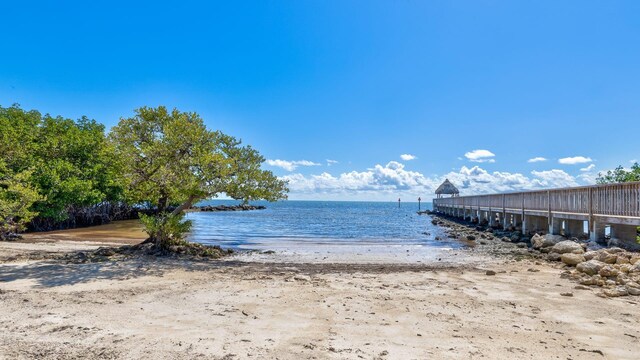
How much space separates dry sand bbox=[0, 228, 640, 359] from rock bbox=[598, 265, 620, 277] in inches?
36.8

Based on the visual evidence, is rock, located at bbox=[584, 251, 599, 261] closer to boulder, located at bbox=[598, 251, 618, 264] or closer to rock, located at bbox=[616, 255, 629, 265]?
boulder, located at bbox=[598, 251, 618, 264]

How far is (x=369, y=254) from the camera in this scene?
17406 mm

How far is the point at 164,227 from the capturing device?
45.5 feet

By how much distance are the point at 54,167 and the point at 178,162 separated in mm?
17824

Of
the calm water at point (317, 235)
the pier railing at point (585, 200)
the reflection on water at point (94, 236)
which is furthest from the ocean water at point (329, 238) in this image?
the pier railing at point (585, 200)

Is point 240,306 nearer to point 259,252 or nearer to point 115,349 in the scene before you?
point 115,349

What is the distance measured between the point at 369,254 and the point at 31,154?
2214 centimetres

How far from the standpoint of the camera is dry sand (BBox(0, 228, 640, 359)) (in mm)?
4910

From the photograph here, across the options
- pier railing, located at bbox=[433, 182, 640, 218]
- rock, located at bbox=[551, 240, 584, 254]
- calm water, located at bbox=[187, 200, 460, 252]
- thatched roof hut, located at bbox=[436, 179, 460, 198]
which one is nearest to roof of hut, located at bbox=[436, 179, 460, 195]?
thatched roof hut, located at bbox=[436, 179, 460, 198]

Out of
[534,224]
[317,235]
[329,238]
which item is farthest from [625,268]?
[317,235]

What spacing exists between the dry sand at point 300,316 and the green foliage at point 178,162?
3.59 meters

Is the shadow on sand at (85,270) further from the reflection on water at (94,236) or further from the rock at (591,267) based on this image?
the rock at (591,267)

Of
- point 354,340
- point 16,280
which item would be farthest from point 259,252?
point 354,340

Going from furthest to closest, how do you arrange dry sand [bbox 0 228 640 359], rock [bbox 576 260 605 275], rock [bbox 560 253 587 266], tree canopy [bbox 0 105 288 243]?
tree canopy [bbox 0 105 288 243] → rock [bbox 560 253 587 266] → rock [bbox 576 260 605 275] → dry sand [bbox 0 228 640 359]
